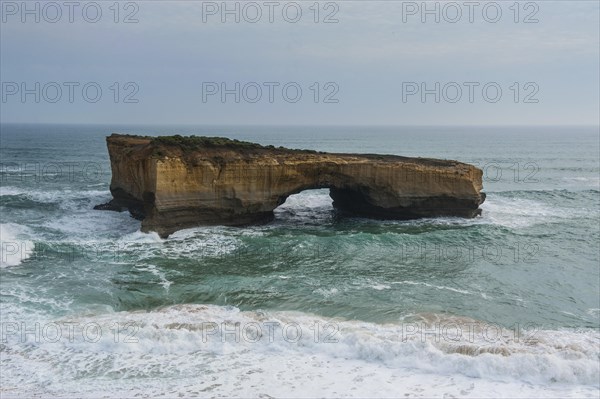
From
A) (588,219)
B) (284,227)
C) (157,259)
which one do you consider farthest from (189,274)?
(588,219)

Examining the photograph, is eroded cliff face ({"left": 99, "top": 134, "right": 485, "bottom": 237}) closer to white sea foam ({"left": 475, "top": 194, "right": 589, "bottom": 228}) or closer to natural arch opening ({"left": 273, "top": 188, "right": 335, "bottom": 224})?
white sea foam ({"left": 475, "top": 194, "right": 589, "bottom": 228})

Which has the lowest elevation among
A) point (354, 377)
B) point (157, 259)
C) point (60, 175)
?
point (354, 377)

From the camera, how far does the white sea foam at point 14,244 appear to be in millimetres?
19984

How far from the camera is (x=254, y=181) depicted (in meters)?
24.8

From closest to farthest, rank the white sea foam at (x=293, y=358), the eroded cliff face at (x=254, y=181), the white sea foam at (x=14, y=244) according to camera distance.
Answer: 1. the white sea foam at (x=293, y=358)
2. the white sea foam at (x=14, y=244)
3. the eroded cliff face at (x=254, y=181)

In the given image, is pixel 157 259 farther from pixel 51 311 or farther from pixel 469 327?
pixel 469 327

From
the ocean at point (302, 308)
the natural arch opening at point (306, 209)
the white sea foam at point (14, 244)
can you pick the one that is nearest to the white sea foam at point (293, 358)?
the ocean at point (302, 308)

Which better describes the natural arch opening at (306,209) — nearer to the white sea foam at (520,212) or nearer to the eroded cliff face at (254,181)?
the eroded cliff face at (254,181)

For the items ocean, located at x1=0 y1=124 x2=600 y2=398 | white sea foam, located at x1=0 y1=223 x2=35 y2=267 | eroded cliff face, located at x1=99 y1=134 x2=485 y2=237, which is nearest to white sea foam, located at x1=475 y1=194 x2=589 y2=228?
ocean, located at x1=0 y1=124 x2=600 y2=398

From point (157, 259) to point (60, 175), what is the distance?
29.3m

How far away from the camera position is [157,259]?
66.2 feet

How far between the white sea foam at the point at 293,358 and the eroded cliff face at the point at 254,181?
9.21m

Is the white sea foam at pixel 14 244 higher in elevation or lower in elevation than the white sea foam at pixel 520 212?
lower

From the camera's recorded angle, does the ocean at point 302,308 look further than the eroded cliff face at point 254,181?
No
